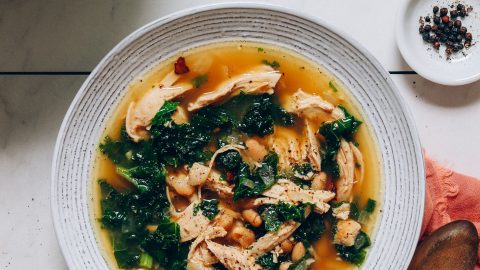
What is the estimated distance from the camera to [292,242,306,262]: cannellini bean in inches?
102

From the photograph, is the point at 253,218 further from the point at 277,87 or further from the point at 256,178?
the point at 277,87

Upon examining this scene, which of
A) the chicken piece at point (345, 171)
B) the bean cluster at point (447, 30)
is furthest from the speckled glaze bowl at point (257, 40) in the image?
the bean cluster at point (447, 30)

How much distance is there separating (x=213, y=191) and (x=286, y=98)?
1.67ft

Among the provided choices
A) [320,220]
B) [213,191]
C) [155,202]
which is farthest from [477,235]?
A: [155,202]

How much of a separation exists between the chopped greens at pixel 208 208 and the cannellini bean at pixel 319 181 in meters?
0.43

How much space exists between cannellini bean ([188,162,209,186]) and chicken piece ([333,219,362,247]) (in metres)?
0.60

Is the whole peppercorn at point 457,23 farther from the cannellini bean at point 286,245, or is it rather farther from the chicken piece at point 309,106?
the cannellini bean at point 286,245

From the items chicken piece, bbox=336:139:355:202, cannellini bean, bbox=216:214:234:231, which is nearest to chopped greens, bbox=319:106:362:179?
chicken piece, bbox=336:139:355:202

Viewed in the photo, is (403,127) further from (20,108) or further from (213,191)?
(20,108)

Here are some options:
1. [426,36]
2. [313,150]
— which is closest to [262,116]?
[313,150]

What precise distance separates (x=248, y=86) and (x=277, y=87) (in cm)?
14

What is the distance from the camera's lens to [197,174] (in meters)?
2.57

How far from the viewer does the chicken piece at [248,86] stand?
2.61m

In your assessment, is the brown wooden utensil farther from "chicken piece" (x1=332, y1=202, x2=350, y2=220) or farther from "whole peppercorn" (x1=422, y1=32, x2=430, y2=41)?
"whole peppercorn" (x1=422, y1=32, x2=430, y2=41)
